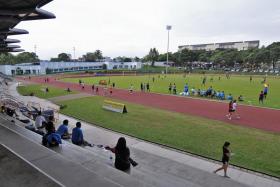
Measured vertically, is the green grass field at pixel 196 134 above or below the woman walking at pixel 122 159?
below

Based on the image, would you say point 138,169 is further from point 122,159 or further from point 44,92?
point 44,92

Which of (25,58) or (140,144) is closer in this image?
(140,144)

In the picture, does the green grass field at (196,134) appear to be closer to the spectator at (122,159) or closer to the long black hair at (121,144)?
the spectator at (122,159)

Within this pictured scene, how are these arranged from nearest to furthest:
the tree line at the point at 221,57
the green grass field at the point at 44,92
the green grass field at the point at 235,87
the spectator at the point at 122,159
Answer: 1. the spectator at the point at 122,159
2. the green grass field at the point at 235,87
3. the green grass field at the point at 44,92
4. the tree line at the point at 221,57

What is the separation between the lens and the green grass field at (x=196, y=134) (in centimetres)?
1166

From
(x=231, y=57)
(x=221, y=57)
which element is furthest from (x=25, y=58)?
(x=231, y=57)

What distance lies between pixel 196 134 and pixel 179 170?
557 cm

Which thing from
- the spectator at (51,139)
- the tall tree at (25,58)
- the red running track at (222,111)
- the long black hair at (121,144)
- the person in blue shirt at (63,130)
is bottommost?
the red running track at (222,111)

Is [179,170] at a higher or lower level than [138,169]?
lower

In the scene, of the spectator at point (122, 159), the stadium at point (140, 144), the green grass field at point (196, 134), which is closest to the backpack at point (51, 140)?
the stadium at point (140, 144)

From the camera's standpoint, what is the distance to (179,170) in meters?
9.96

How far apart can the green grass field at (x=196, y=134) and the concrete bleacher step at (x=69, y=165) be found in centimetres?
626

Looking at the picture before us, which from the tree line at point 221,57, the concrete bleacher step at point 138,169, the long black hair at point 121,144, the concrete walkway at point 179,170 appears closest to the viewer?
the concrete bleacher step at point 138,169

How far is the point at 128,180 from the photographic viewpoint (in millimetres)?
6211
